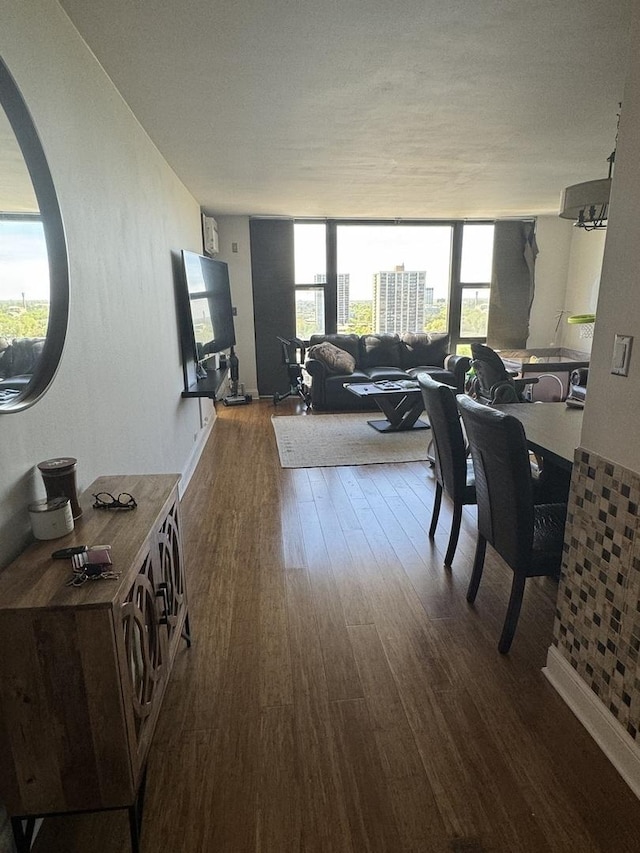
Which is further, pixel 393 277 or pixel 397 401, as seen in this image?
pixel 393 277

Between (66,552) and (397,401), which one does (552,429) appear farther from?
(397,401)

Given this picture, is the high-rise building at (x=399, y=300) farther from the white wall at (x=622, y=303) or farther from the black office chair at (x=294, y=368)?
the white wall at (x=622, y=303)

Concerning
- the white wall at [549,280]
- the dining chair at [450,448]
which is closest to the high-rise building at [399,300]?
the white wall at [549,280]

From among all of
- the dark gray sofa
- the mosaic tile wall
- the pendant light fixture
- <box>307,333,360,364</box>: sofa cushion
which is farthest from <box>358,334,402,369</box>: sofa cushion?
the mosaic tile wall

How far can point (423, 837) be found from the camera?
4.40 ft

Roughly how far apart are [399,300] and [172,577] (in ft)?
20.3

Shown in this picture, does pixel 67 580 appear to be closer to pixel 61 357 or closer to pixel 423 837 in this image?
pixel 61 357

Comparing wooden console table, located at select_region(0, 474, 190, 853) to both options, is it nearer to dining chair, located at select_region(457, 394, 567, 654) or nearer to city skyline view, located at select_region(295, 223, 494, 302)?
dining chair, located at select_region(457, 394, 567, 654)

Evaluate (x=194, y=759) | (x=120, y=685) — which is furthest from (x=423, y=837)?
(x=120, y=685)

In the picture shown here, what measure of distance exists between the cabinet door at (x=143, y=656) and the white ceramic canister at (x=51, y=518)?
0.25m

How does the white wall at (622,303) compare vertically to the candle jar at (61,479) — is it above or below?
above

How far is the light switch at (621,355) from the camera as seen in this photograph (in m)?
1.44

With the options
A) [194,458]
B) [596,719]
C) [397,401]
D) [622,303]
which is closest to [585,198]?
[622,303]

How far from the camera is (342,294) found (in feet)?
23.4
